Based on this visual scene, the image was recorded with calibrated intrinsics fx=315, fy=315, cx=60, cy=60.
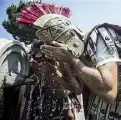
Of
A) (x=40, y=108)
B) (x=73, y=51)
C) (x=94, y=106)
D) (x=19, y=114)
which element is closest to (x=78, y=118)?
(x=40, y=108)

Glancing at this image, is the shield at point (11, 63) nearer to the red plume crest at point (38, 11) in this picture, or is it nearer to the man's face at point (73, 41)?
the red plume crest at point (38, 11)

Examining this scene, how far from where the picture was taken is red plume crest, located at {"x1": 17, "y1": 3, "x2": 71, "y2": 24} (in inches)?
97.7

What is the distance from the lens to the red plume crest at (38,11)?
2480 mm

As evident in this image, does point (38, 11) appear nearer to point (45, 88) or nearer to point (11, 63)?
point (45, 88)

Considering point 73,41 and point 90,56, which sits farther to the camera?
point 73,41

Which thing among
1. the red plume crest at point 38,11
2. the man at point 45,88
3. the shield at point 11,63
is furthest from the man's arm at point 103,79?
the shield at point 11,63

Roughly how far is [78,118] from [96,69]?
135cm

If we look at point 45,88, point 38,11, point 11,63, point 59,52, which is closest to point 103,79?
point 59,52

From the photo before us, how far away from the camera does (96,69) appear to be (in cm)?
185

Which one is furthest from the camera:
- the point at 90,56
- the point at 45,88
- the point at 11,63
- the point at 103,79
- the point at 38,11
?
the point at 11,63

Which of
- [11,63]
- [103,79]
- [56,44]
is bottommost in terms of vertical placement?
[103,79]

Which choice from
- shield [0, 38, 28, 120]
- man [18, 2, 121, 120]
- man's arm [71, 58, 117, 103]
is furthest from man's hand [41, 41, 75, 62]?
shield [0, 38, 28, 120]

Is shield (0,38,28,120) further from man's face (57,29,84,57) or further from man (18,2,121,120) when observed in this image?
man's face (57,29,84,57)

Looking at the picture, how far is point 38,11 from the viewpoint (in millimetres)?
2504
